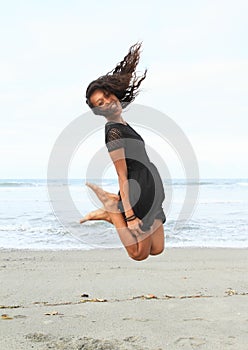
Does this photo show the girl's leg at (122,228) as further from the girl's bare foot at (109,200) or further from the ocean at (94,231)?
the ocean at (94,231)

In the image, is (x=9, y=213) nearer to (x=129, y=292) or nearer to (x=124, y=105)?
(x=129, y=292)

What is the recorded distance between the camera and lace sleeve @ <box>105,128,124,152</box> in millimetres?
3293

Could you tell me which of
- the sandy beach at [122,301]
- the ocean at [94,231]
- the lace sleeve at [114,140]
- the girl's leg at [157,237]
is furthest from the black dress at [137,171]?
the ocean at [94,231]

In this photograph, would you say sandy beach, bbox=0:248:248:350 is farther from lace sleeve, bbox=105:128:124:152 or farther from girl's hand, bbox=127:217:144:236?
lace sleeve, bbox=105:128:124:152

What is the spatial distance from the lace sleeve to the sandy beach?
327 cm

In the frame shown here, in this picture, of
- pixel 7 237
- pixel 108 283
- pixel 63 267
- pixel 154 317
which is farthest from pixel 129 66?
pixel 7 237

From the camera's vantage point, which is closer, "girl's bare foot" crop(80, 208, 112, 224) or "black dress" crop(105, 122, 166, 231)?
"black dress" crop(105, 122, 166, 231)

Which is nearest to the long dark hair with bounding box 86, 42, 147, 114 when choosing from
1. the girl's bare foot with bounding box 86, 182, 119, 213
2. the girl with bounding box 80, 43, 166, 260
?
the girl with bounding box 80, 43, 166, 260

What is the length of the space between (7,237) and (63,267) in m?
4.24

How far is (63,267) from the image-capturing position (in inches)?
404

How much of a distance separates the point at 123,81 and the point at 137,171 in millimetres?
607

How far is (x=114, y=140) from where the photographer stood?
10.8ft

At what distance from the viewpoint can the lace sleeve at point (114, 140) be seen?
3293mm

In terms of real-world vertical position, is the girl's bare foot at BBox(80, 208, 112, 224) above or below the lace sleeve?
below
